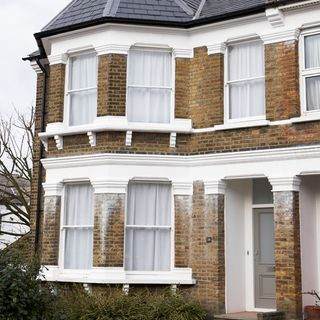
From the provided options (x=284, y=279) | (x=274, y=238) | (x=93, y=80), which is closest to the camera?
(x=284, y=279)

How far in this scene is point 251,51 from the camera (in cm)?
1340

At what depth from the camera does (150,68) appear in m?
13.9

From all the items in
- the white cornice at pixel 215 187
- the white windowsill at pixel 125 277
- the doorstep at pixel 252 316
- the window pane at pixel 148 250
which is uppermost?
the white cornice at pixel 215 187

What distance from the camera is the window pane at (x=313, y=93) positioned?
40.6 feet

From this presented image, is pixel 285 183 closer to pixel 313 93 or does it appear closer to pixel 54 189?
pixel 313 93

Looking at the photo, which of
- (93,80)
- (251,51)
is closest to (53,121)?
(93,80)

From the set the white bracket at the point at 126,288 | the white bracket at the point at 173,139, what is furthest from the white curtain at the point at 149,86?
the white bracket at the point at 126,288

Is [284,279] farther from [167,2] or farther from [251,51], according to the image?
[167,2]

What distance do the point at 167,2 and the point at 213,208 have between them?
5341 millimetres

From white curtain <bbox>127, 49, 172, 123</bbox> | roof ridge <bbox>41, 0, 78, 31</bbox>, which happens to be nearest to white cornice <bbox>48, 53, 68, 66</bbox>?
roof ridge <bbox>41, 0, 78, 31</bbox>

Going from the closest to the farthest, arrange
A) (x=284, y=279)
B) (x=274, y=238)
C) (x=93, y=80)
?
(x=284, y=279) → (x=274, y=238) → (x=93, y=80)

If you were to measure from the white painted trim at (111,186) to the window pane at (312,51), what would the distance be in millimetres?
4822

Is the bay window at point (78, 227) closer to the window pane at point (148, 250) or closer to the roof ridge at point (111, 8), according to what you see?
the window pane at point (148, 250)

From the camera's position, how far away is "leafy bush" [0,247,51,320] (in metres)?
9.73
